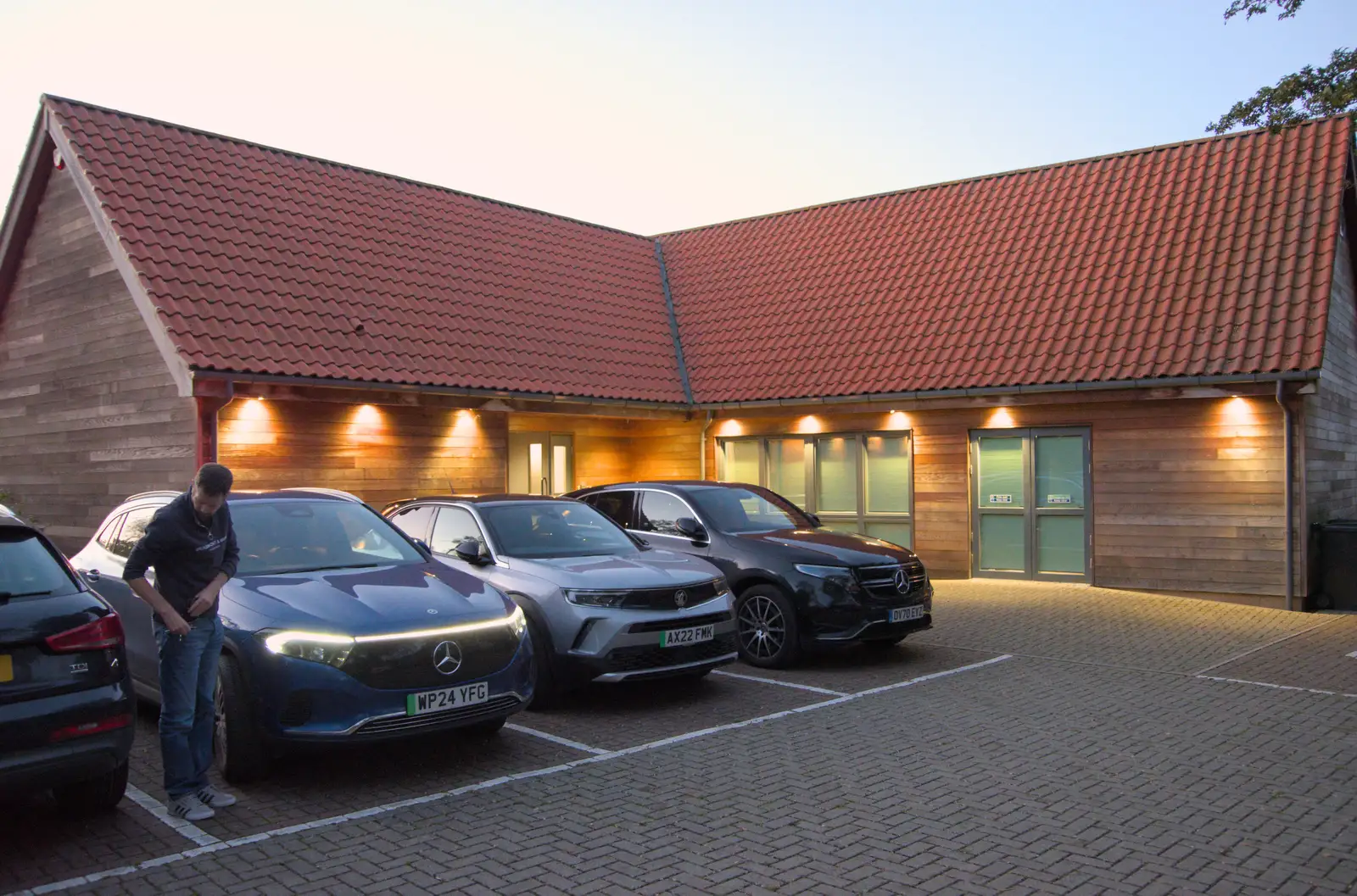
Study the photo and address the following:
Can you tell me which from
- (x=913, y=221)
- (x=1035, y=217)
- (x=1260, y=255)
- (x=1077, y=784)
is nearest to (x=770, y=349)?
(x=913, y=221)

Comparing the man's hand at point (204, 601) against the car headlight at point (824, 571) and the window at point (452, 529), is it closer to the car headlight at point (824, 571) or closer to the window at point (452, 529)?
the window at point (452, 529)

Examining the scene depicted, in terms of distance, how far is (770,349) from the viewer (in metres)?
19.3

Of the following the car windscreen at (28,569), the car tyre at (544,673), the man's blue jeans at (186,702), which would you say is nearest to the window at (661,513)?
the car tyre at (544,673)

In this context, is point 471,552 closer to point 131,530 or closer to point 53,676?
point 131,530

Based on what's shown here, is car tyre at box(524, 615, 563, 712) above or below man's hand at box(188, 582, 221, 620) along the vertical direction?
below

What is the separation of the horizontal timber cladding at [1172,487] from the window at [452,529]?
952 centimetres

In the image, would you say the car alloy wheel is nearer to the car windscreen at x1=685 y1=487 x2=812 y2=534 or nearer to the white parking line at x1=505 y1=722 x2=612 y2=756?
the car windscreen at x1=685 y1=487 x2=812 y2=534

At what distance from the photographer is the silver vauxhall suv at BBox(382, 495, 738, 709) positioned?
8.17 m

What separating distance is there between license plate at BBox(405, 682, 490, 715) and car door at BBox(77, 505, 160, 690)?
2.10 meters

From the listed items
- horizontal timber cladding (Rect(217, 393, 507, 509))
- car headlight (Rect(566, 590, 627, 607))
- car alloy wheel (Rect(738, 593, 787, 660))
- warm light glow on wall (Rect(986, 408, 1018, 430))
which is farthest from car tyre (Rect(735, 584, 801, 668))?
warm light glow on wall (Rect(986, 408, 1018, 430))

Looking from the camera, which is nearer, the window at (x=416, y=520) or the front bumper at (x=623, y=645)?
the front bumper at (x=623, y=645)

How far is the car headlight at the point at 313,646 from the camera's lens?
621cm

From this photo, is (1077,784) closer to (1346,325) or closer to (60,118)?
(1346,325)

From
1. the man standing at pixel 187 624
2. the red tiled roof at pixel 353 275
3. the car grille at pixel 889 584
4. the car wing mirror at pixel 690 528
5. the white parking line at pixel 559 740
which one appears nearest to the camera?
the man standing at pixel 187 624
